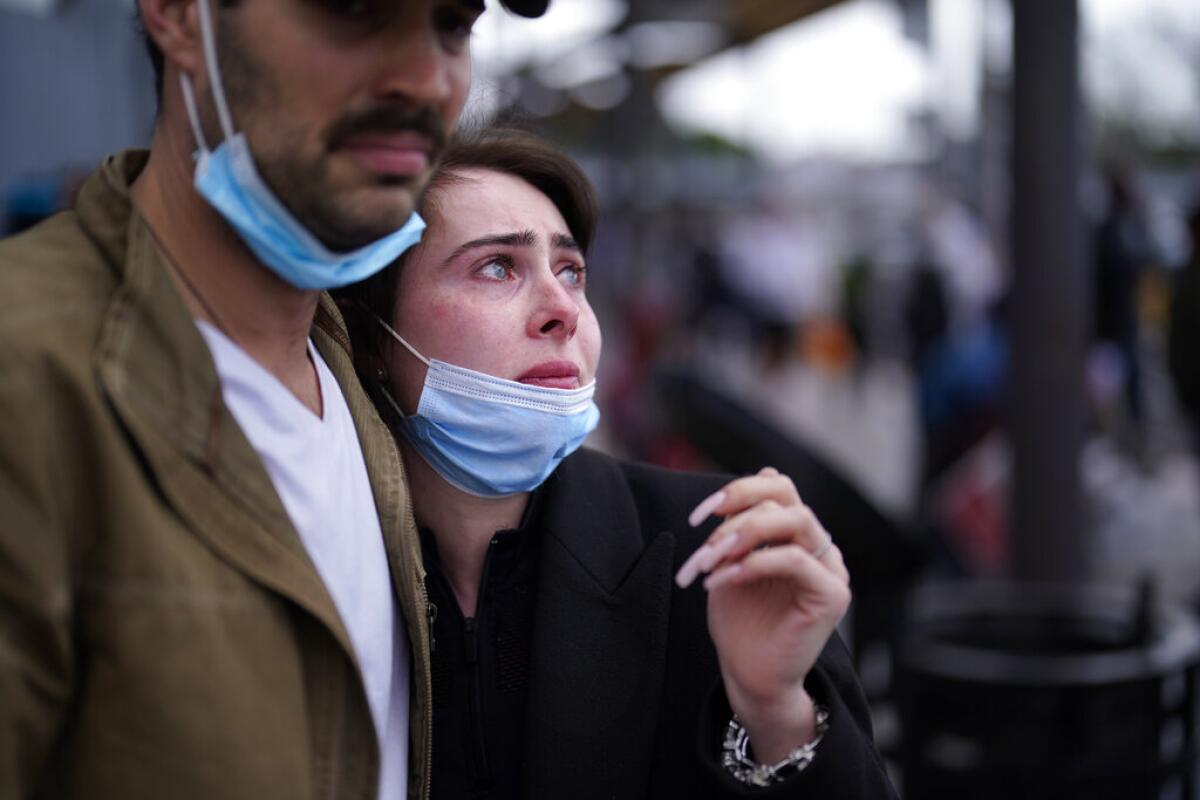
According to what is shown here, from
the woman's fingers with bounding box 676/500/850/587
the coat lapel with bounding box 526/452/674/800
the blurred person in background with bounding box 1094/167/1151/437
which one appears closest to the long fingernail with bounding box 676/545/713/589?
the woman's fingers with bounding box 676/500/850/587

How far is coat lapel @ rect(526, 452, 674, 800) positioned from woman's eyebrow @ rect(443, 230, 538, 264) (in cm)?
39

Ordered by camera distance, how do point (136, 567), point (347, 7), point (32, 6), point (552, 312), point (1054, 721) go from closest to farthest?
point (136, 567)
point (347, 7)
point (552, 312)
point (1054, 721)
point (32, 6)

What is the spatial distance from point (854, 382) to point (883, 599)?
10288mm

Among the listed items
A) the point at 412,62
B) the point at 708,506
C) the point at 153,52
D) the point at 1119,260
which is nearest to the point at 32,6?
the point at 153,52

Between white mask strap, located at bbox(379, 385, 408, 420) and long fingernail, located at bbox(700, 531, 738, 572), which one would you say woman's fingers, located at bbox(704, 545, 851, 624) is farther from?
white mask strap, located at bbox(379, 385, 408, 420)

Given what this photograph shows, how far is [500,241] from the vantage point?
6.64 ft

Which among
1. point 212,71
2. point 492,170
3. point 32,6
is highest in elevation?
point 32,6

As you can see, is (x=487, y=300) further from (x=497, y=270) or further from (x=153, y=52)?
(x=153, y=52)

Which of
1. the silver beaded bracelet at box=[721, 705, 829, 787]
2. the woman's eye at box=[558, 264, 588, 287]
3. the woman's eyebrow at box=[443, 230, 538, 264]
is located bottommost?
the silver beaded bracelet at box=[721, 705, 829, 787]

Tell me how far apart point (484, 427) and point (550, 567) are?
0.24 meters

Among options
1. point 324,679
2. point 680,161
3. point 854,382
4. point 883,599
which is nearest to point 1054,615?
point 883,599

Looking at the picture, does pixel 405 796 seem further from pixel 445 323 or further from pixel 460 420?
pixel 445 323

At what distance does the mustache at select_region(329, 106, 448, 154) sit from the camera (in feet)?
4.44

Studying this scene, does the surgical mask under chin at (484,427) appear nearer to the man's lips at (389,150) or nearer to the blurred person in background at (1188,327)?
the man's lips at (389,150)
